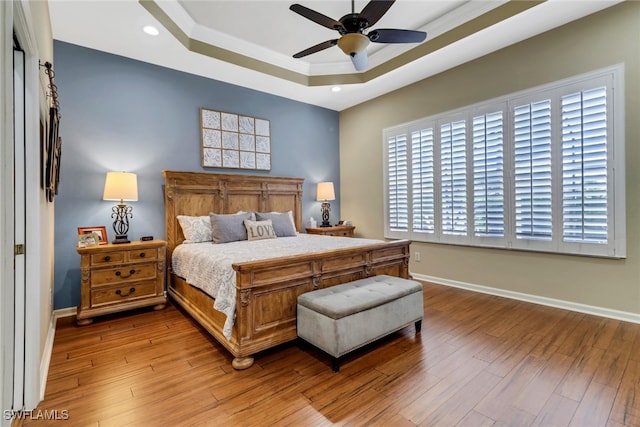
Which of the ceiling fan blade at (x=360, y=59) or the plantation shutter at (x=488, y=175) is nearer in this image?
the ceiling fan blade at (x=360, y=59)

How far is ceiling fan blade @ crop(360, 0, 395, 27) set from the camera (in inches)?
85.8

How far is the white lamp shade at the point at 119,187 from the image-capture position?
3.28m

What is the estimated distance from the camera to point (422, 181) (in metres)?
4.60

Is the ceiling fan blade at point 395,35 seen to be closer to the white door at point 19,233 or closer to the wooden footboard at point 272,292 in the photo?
the wooden footboard at point 272,292

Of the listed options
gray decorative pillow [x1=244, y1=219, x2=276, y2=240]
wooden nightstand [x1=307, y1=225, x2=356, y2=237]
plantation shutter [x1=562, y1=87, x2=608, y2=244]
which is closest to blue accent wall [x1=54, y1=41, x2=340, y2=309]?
gray decorative pillow [x1=244, y1=219, x2=276, y2=240]

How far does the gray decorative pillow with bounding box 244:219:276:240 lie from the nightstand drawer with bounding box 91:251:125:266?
1.35 metres

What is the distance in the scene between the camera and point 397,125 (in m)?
4.91

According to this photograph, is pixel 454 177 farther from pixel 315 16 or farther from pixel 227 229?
pixel 227 229

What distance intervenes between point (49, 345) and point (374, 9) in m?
3.74

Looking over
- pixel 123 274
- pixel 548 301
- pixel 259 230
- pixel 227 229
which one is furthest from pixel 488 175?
pixel 123 274

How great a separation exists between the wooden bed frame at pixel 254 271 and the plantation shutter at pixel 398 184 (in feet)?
5.12

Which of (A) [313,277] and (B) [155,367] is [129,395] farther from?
(A) [313,277]

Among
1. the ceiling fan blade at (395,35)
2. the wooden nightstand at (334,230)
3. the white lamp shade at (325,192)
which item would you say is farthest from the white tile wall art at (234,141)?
the ceiling fan blade at (395,35)

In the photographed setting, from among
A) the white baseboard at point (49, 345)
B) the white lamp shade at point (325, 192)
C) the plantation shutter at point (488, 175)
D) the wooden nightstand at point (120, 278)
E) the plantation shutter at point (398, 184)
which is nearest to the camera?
the white baseboard at point (49, 345)
